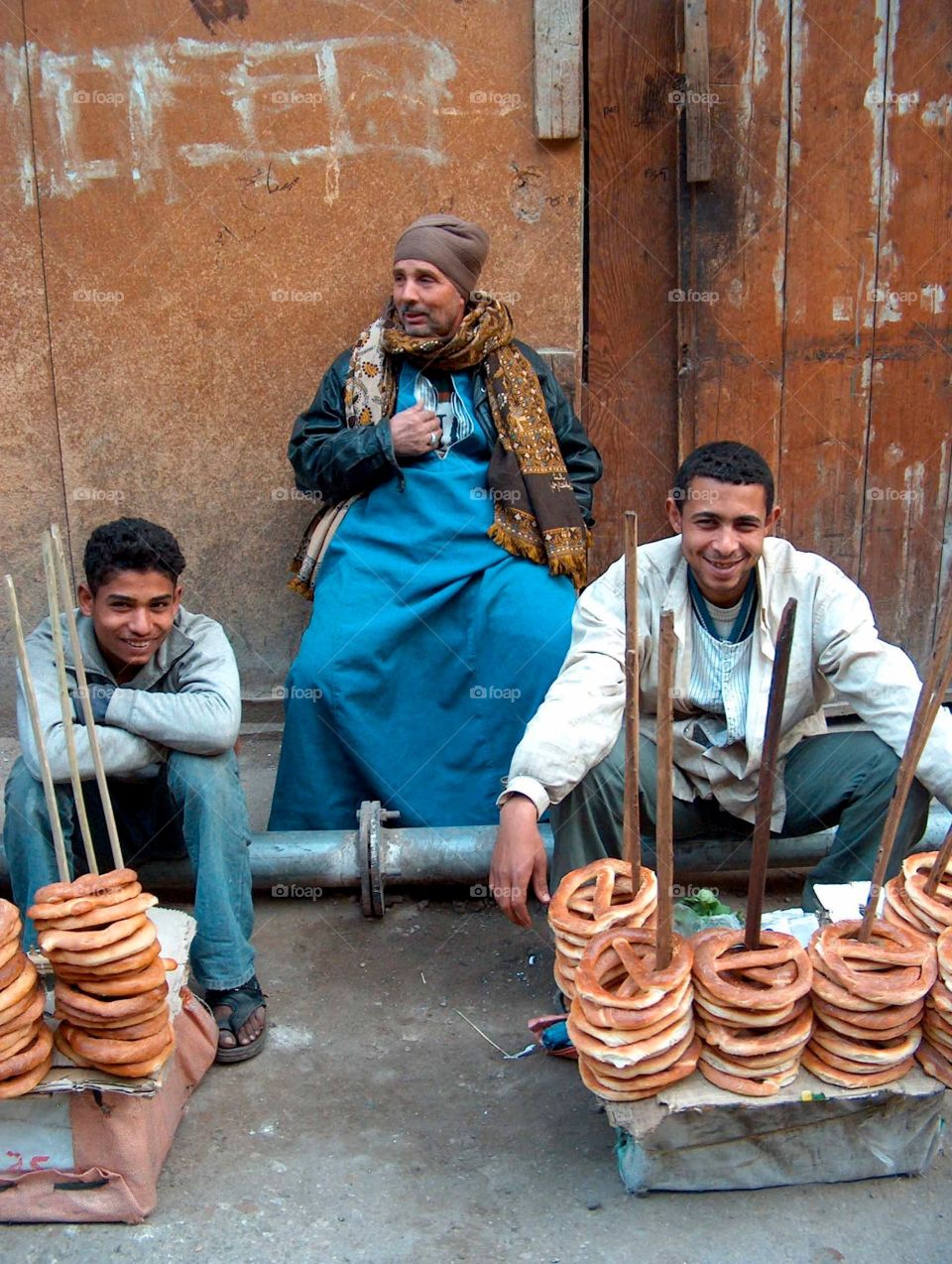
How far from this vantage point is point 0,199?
3.72m

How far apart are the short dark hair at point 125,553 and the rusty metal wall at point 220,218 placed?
129cm

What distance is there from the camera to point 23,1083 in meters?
1.97

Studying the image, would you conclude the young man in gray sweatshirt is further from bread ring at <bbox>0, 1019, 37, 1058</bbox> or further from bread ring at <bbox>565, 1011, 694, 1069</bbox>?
bread ring at <bbox>565, 1011, 694, 1069</bbox>

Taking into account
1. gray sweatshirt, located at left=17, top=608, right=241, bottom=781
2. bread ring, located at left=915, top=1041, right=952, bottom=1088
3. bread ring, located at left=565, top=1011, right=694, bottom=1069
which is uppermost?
gray sweatshirt, located at left=17, top=608, right=241, bottom=781

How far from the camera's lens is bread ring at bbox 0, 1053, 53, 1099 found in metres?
1.95

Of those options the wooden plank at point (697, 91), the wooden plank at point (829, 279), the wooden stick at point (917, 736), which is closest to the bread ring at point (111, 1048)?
the wooden stick at point (917, 736)

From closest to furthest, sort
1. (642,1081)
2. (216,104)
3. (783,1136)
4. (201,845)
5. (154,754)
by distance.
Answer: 1. (642,1081)
2. (783,1136)
3. (201,845)
4. (154,754)
5. (216,104)

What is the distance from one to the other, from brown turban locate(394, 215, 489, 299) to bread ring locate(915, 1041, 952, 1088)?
2339 millimetres

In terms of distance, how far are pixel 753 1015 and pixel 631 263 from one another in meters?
2.62

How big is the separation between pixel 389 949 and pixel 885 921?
4.29 feet

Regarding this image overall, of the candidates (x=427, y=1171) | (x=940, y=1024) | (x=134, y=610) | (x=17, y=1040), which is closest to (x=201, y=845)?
(x=134, y=610)

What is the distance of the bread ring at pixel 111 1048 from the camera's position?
1998 millimetres

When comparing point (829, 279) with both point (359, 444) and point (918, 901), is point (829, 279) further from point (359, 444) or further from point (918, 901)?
point (918, 901)

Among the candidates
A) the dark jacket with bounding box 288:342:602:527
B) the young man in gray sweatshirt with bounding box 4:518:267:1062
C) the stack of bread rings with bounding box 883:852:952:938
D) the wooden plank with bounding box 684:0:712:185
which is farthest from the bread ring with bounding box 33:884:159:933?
the wooden plank with bounding box 684:0:712:185
